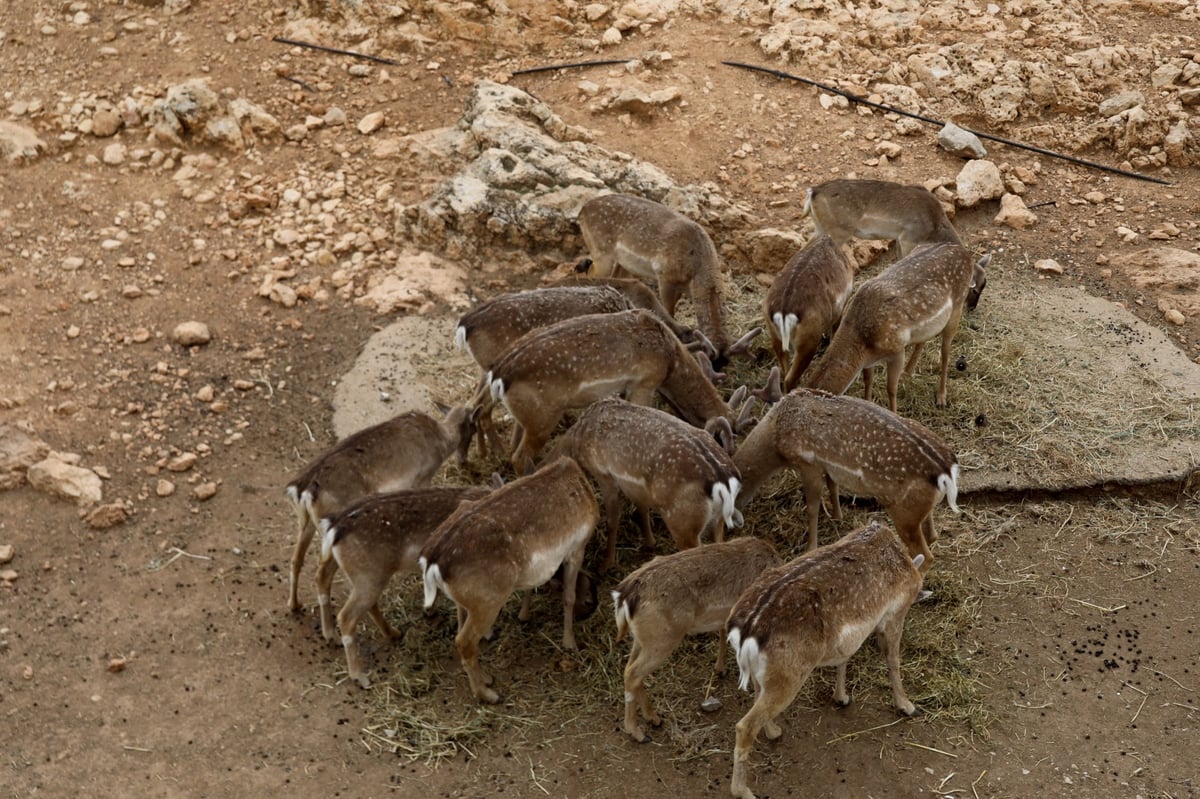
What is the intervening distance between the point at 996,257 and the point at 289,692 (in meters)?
7.59

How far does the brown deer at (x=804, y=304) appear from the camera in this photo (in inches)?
340

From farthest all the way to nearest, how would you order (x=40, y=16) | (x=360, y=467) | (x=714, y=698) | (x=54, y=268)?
A: 1. (x=40, y=16)
2. (x=54, y=268)
3. (x=360, y=467)
4. (x=714, y=698)

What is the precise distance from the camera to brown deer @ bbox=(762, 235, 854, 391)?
8641mm

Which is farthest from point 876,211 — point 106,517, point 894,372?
point 106,517

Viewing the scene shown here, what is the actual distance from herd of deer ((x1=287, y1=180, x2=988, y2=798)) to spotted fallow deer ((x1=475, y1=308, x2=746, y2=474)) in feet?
0.05

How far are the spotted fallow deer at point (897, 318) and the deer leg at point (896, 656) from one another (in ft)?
7.29

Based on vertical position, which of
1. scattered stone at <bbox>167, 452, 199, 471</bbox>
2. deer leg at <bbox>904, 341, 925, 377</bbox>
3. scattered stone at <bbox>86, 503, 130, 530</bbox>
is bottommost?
scattered stone at <bbox>86, 503, 130, 530</bbox>

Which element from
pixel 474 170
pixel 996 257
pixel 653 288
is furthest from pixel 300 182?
pixel 996 257

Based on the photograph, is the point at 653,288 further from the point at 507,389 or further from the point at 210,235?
the point at 210,235

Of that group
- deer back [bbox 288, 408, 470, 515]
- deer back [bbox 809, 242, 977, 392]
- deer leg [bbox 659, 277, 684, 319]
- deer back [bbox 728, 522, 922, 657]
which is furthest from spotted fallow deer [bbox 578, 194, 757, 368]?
deer back [bbox 728, 522, 922, 657]

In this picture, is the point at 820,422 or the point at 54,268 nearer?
the point at 820,422

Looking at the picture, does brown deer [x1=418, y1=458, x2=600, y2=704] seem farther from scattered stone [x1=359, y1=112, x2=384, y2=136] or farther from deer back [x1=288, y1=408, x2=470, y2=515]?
scattered stone [x1=359, y1=112, x2=384, y2=136]

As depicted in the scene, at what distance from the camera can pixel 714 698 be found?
666 centimetres

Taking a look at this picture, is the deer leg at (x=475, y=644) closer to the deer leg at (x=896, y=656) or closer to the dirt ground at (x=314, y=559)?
the dirt ground at (x=314, y=559)
